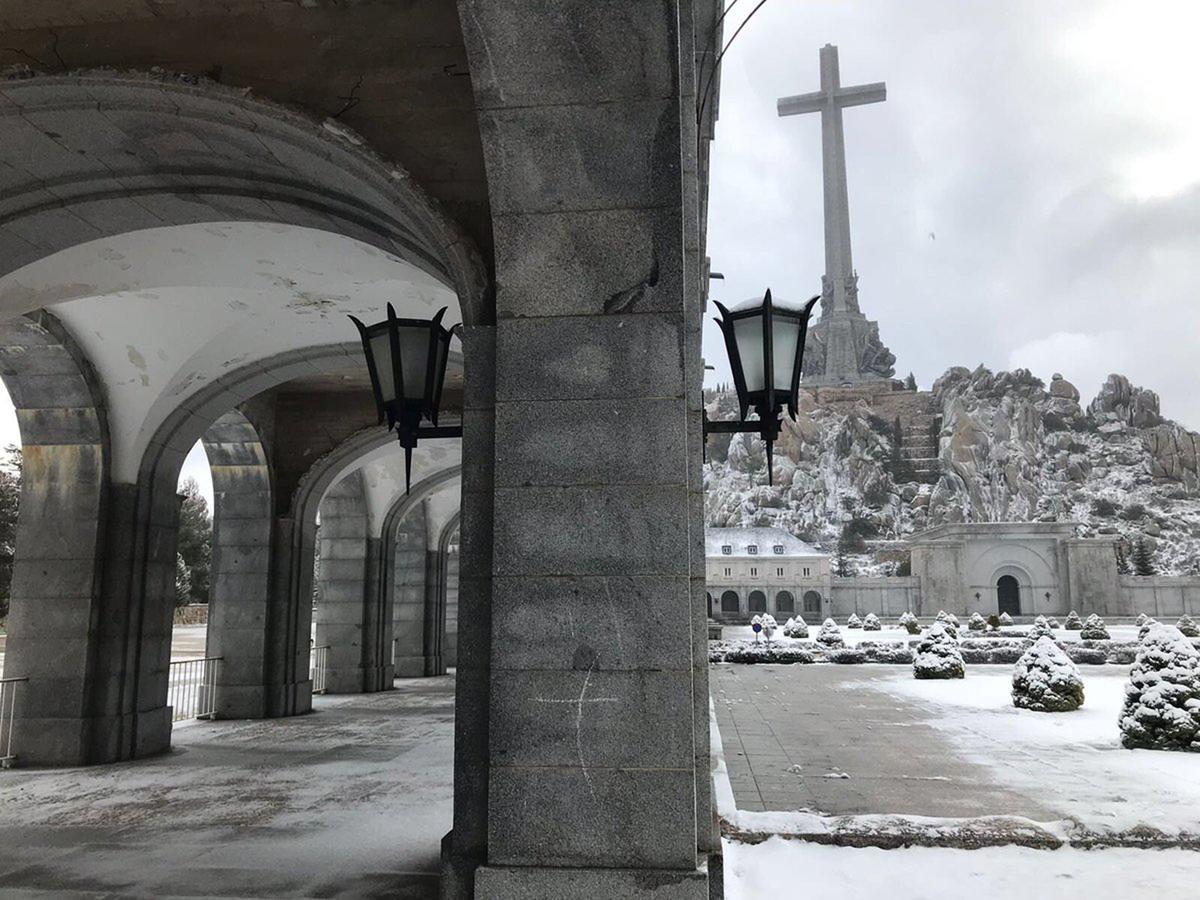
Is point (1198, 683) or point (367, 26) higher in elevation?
point (367, 26)

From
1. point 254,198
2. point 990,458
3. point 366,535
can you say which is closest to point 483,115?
point 254,198

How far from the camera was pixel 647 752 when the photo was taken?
11.0 feet

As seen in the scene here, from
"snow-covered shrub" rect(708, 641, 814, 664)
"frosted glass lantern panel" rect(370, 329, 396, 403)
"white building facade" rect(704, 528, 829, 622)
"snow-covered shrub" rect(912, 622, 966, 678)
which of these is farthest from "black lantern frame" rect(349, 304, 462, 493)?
"white building facade" rect(704, 528, 829, 622)

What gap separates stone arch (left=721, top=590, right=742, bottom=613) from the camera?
5759 centimetres

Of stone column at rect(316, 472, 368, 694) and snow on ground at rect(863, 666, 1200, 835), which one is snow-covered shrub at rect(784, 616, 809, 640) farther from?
stone column at rect(316, 472, 368, 694)

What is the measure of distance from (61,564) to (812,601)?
172ft

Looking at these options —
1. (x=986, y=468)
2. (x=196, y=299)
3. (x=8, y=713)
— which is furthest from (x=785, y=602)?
(x=8, y=713)

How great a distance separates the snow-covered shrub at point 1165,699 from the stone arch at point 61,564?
37.0ft

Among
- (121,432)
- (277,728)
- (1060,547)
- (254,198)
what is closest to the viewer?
(254,198)

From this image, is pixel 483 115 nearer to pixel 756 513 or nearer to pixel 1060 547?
pixel 1060 547

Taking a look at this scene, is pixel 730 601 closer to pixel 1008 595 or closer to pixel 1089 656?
pixel 1008 595

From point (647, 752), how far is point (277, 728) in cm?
957

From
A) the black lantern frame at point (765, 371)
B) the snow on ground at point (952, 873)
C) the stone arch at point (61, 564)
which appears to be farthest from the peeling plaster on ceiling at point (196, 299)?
the snow on ground at point (952, 873)

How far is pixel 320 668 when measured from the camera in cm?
1627
